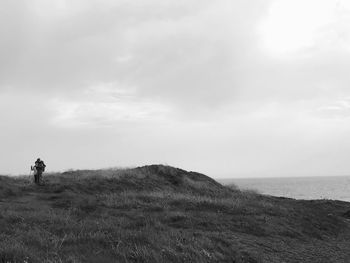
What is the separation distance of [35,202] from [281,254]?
507 inches

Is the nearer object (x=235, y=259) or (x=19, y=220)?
(x=235, y=259)

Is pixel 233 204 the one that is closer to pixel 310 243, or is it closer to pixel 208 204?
pixel 208 204

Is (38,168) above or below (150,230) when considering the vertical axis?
above

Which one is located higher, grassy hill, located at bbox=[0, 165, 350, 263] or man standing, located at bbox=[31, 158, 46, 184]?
man standing, located at bbox=[31, 158, 46, 184]

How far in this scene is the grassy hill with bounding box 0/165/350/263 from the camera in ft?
32.6

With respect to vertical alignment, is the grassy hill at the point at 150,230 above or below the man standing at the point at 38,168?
below

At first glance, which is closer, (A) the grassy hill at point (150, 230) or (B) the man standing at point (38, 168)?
(A) the grassy hill at point (150, 230)

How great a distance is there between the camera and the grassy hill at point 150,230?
9.94 m

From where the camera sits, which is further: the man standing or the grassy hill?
the man standing

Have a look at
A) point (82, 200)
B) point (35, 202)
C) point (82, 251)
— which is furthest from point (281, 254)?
point (35, 202)

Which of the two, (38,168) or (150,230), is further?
(38,168)

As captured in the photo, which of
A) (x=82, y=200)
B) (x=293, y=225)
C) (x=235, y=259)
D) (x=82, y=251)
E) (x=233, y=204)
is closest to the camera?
(x=82, y=251)

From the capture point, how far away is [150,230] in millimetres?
12812

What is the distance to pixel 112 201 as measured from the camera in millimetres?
21328
